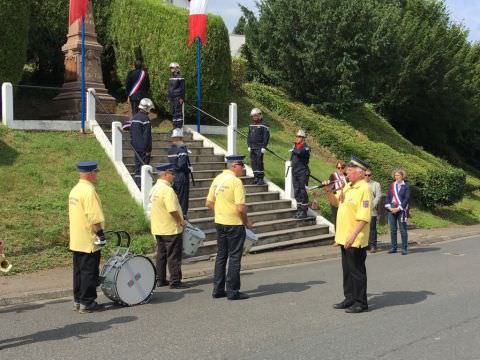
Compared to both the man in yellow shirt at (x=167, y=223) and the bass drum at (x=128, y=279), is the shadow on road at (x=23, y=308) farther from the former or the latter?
the man in yellow shirt at (x=167, y=223)

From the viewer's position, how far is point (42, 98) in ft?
61.8

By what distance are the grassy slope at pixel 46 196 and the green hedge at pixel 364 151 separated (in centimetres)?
972

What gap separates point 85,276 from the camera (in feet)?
22.7

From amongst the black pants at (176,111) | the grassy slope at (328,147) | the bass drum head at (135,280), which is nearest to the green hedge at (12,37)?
the black pants at (176,111)

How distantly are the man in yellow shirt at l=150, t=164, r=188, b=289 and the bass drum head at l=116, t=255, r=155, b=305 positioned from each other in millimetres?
851

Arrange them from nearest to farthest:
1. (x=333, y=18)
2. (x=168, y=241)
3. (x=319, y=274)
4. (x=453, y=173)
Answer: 1. (x=168, y=241)
2. (x=319, y=274)
3. (x=453, y=173)
4. (x=333, y=18)

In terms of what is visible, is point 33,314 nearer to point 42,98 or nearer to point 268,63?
point 42,98

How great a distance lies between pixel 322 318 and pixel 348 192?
156 cm

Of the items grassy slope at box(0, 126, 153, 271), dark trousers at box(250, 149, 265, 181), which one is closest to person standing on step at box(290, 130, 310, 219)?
dark trousers at box(250, 149, 265, 181)

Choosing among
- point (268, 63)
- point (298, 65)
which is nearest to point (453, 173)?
point (298, 65)

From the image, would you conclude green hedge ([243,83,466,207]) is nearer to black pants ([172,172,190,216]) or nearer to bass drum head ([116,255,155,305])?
black pants ([172,172,190,216])

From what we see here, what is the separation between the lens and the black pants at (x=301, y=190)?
43.3 ft

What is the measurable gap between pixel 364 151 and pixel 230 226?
523 inches

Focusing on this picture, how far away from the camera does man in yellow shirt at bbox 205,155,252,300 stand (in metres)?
7.61
